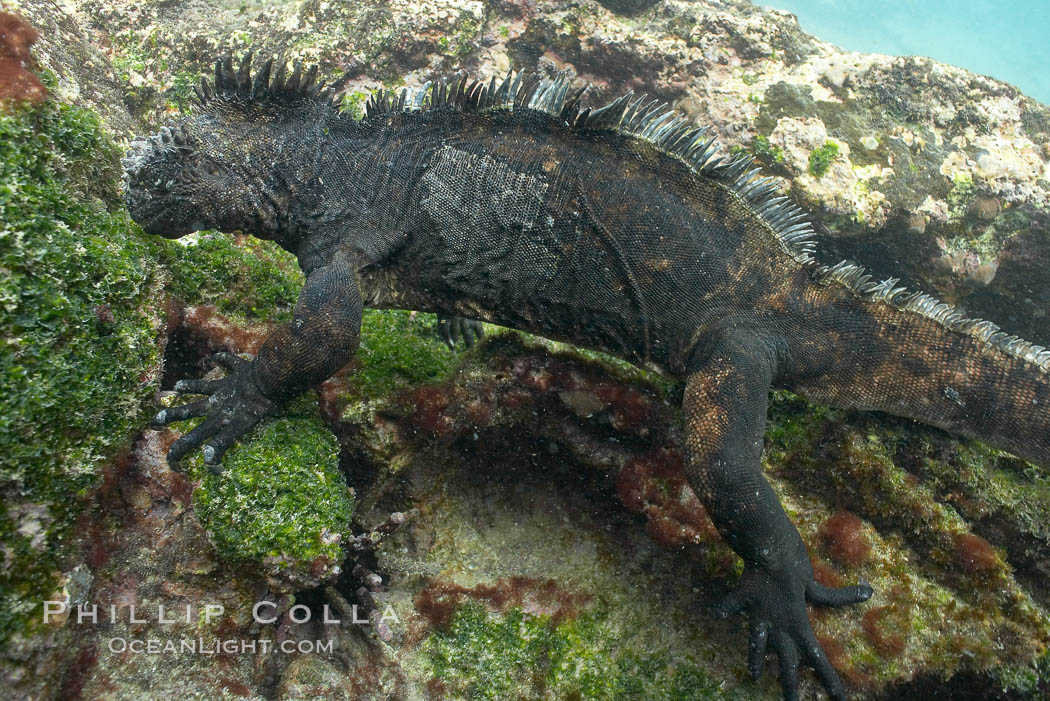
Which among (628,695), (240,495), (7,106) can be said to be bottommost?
(628,695)

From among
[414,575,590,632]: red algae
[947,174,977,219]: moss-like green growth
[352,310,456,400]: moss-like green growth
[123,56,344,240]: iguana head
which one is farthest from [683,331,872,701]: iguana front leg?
[947,174,977,219]: moss-like green growth

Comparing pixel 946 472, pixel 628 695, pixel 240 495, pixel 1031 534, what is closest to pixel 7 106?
pixel 240 495

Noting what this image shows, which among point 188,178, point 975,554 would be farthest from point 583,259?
point 975,554

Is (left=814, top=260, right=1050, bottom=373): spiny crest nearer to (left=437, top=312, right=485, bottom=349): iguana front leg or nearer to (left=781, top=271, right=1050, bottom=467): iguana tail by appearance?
(left=781, top=271, right=1050, bottom=467): iguana tail

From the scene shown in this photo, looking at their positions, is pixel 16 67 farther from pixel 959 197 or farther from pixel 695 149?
pixel 959 197

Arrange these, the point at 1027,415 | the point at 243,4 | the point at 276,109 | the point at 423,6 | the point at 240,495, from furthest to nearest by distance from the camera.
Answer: the point at 243,4
the point at 423,6
the point at 276,109
the point at 1027,415
the point at 240,495

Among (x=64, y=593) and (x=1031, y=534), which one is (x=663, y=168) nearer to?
(x=1031, y=534)
